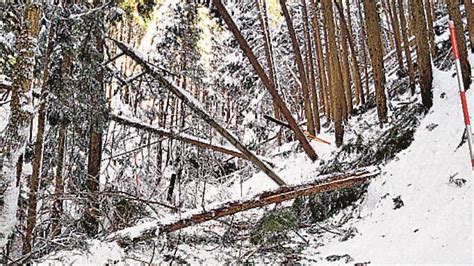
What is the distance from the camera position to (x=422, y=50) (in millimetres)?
5797

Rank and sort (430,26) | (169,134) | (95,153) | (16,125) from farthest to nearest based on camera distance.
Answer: (430,26), (169,134), (95,153), (16,125)

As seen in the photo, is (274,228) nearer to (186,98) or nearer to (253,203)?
(253,203)

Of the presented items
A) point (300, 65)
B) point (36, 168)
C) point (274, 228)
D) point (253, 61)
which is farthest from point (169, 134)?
point (300, 65)

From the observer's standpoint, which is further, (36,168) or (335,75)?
(335,75)

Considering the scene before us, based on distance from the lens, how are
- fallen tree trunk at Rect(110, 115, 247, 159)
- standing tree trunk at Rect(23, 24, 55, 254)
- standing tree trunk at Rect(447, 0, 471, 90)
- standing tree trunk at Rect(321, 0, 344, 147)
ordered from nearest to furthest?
standing tree trunk at Rect(23, 24, 55, 254) → standing tree trunk at Rect(447, 0, 471, 90) → fallen tree trunk at Rect(110, 115, 247, 159) → standing tree trunk at Rect(321, 0, 344, 147)

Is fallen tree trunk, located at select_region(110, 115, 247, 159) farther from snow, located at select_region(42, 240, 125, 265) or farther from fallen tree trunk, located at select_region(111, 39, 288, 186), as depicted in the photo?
snow, located at select_region(42, 240, 125, 265)

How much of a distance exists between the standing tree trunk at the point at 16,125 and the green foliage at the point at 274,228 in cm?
291

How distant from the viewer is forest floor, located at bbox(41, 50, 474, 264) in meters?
3.64

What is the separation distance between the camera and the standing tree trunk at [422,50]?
582 centimetres

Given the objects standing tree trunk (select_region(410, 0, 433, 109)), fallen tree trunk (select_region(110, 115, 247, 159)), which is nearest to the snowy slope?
standing tree trunk (select_region(410, 0, 433, 109))

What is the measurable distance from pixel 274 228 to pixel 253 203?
1.27ft

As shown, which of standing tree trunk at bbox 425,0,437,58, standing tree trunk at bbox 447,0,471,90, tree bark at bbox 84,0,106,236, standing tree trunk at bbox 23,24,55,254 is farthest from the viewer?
standing tree trunk at bbox 425,0,437,58

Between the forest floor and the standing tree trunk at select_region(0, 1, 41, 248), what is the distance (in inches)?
18.8

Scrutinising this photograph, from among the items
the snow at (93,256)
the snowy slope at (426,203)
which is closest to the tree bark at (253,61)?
the snowy slope at (426,203)
